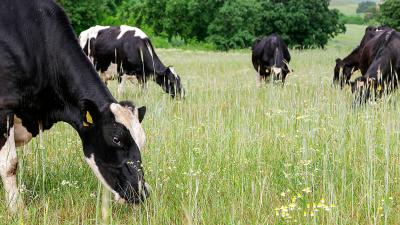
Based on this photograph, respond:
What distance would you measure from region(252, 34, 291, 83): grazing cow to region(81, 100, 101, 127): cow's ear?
10624mm

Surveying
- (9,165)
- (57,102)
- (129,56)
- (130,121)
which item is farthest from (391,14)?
(9,165)

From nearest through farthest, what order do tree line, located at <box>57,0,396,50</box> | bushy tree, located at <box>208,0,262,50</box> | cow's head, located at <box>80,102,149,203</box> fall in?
cow's head, located at <box>80,102,149,203</box>, tree line, located at <box>57,0,396,50</box>, bushy tree, located at <box>208,0,262,50</box>

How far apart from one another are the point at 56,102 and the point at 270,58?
1168cm

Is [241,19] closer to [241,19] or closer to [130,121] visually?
[241,19]

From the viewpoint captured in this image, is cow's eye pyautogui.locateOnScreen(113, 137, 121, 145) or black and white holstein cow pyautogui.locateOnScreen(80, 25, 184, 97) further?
black and white holstein cow pyautogui.locateOnScreen(80, 25, 184, 97)

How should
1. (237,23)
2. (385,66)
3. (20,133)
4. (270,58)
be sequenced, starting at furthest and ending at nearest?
(237,23) < (270,58) < (385,66) < (20,133)

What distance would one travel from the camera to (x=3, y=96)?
4.31 metres

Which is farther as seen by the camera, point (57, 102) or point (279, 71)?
point (279, 71)

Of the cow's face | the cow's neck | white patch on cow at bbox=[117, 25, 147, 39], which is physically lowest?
the cow's face

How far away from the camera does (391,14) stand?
155 ft

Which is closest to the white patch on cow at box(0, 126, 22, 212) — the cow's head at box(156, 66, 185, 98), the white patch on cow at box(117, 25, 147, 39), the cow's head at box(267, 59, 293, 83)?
the cow's head at box(156, 66, 185, 98)

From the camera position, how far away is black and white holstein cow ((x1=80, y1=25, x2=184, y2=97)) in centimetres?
1195

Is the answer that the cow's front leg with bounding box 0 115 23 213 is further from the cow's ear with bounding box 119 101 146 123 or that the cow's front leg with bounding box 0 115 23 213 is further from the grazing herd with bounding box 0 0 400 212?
the cow's ear with bounding box 119 101 146 123

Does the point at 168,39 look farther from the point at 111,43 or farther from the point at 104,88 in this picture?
the point at 104,88
